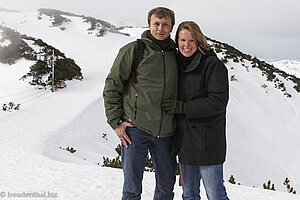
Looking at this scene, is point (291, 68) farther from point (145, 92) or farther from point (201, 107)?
point (145, 92)

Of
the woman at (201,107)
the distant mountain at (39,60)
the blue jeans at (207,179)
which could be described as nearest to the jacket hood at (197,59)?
the woman at (201,107)

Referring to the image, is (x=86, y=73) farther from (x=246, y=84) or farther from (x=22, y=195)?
(x=22, y=195)

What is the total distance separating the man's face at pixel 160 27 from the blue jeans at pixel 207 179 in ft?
4.32

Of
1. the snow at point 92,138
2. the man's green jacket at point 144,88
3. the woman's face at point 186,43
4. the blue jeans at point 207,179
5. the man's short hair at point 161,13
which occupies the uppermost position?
the man's short hair at point 161,13

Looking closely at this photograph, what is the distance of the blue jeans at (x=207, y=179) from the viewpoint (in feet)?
7.89

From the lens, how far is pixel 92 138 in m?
8.29

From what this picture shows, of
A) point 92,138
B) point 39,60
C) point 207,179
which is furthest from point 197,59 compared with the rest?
point 39,60

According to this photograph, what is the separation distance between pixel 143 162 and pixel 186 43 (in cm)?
127

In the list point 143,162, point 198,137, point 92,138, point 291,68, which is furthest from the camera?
point 291,68

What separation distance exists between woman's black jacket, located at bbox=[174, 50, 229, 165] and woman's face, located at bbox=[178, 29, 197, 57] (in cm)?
7

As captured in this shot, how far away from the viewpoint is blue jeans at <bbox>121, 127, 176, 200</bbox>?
8.26ft

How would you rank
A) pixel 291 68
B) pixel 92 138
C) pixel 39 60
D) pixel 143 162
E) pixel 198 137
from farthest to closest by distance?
pixel 291 68, pixel 39 60, pixel 92 138, pixel 143 162, pixel 198 137

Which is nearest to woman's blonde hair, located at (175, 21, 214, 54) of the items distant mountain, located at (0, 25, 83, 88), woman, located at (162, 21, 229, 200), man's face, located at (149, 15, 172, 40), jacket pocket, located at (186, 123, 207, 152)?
woman, located at (162, 21, 229, 200)

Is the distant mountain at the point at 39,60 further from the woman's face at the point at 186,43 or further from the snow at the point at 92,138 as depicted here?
the woman's face at the point at 186,43
